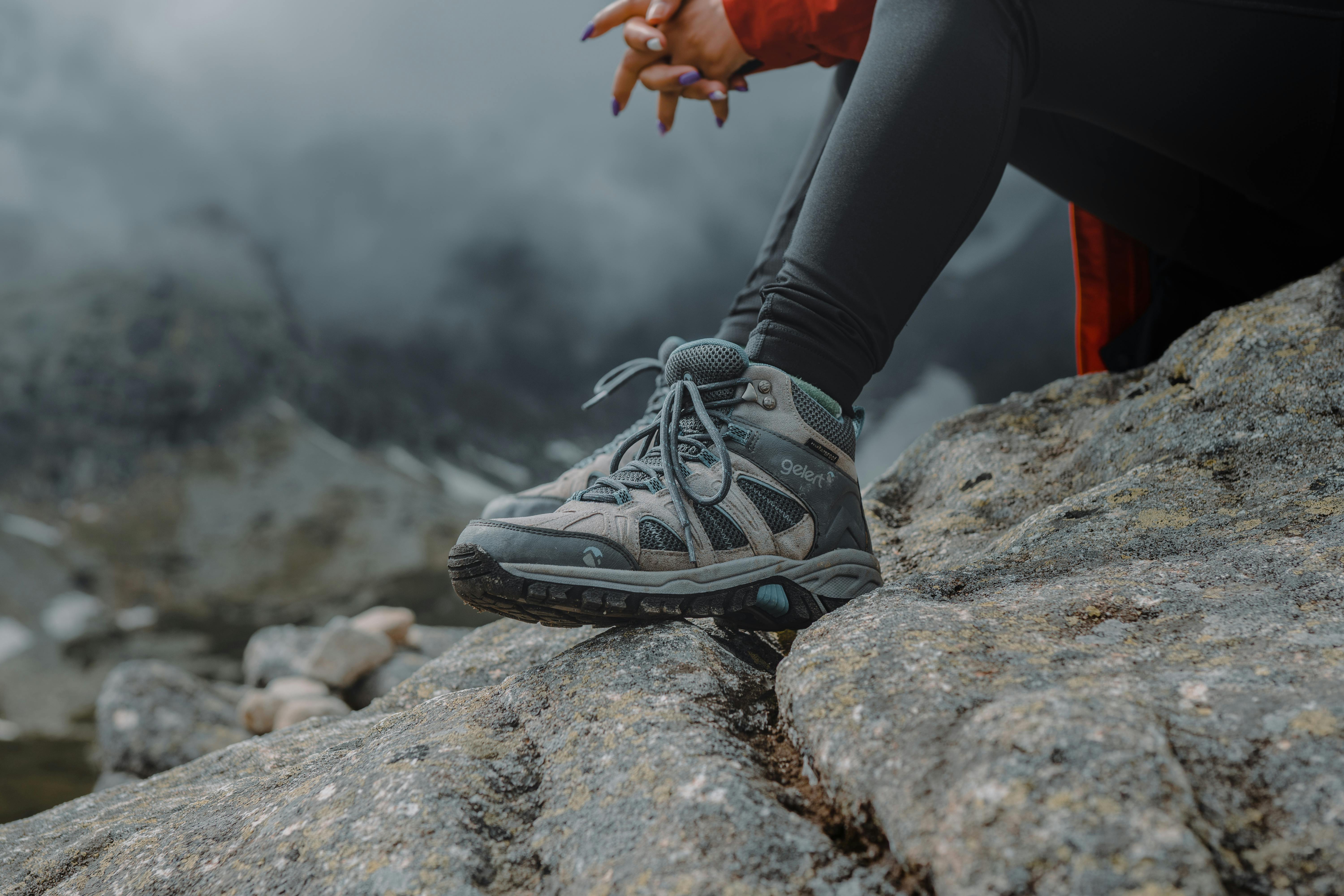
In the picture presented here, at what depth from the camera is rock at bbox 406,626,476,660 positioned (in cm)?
681

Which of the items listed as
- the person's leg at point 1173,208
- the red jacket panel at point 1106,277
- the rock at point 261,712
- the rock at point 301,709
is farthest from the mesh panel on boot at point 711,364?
the rock at point 261,712

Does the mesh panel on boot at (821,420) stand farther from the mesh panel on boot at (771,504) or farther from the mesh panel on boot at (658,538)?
the mesh panel on boot at (658,538)

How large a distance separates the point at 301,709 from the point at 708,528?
4906mm

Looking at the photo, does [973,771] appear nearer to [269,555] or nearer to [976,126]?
[976,126]

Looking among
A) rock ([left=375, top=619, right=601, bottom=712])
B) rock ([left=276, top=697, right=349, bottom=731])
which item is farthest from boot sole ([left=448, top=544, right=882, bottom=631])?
rock ([left=276, top=697, right=349, bottom=731])

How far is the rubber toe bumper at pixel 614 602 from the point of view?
1.39m

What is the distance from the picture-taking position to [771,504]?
1586 millimetres

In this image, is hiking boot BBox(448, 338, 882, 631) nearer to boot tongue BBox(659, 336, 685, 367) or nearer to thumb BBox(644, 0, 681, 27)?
boot tongue BBox(659, 336, 685, 367)

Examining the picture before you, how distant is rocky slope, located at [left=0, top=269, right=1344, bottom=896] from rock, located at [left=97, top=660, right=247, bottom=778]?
150 inches

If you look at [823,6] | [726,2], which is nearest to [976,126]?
[823,6]

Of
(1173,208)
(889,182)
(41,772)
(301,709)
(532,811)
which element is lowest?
(532,811)

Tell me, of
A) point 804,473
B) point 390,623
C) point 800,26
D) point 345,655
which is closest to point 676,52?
point 800,26

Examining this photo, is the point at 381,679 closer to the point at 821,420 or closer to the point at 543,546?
the point at 543,546

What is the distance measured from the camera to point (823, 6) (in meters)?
2.10
